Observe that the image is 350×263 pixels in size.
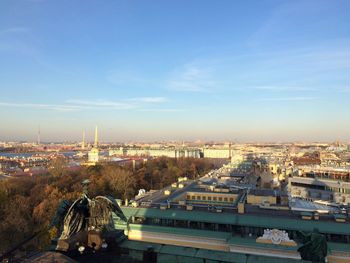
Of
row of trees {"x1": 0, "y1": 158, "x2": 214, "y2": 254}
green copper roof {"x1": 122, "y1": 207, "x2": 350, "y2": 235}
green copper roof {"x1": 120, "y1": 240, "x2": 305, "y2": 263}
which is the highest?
green copper roof {"x1": 120, "y1": 240, "x2": 305, "y2": 263}

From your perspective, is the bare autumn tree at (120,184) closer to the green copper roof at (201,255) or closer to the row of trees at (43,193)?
the row of trees at (43,193)

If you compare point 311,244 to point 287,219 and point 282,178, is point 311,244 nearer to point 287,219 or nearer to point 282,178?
point 287,219

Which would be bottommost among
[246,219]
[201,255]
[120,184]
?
[120,184]

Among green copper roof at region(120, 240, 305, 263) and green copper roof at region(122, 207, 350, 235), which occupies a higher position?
green copper roof at region(120, 240, 305, 263)

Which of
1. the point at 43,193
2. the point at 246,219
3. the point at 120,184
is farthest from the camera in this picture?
A: the point at 120,184

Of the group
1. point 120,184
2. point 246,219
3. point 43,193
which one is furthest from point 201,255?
point 120,184

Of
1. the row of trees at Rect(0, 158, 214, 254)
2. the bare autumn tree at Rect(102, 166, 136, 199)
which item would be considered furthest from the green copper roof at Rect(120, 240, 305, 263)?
the bare autumn tree at Rect(102, 166, 136, 199)

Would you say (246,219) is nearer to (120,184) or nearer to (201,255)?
(201,255)

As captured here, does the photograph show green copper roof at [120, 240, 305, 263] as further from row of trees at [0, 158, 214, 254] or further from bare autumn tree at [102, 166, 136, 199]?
bare autumn tree at [102, 166, 136, 199]

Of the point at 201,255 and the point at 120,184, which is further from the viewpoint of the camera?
the point at 120,184

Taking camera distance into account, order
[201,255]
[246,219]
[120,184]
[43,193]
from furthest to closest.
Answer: [120,184]
[43,193]
[246,219]
[201,255]

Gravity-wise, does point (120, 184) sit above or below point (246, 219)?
below
